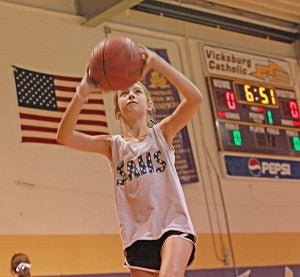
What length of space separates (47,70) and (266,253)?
3.90 meters

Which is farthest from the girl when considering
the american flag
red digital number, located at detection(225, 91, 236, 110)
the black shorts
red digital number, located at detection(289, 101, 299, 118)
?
red digital number, located at detection(289, 101, 299, 118)

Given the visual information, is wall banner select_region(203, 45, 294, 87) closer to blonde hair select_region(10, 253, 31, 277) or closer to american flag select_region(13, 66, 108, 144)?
american flag select_region(13, 66, 108, 144)

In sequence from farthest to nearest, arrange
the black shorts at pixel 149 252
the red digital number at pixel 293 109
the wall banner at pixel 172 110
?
the red digital number at pixel 293 109 < the wall banner at pixel 172 110 < the black shorts at pixel 149 252

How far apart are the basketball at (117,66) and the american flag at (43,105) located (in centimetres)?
420

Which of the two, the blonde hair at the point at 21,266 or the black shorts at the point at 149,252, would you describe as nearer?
the black shorts at the point at 149,252

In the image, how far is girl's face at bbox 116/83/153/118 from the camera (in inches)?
155

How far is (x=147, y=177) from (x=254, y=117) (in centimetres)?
676

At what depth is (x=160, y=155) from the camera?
3.83 m

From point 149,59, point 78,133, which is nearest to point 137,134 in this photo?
point 78,133

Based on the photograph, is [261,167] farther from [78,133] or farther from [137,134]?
[78,133]

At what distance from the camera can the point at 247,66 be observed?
10805 millimetres

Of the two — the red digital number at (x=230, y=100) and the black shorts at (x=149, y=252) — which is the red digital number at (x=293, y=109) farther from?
the black shorts at (x=149, y=252)

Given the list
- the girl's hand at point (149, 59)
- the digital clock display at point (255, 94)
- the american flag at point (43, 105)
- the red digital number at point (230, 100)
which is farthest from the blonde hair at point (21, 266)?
the digital clock display at point (255, 94)

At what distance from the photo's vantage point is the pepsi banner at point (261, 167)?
9.94 metres
